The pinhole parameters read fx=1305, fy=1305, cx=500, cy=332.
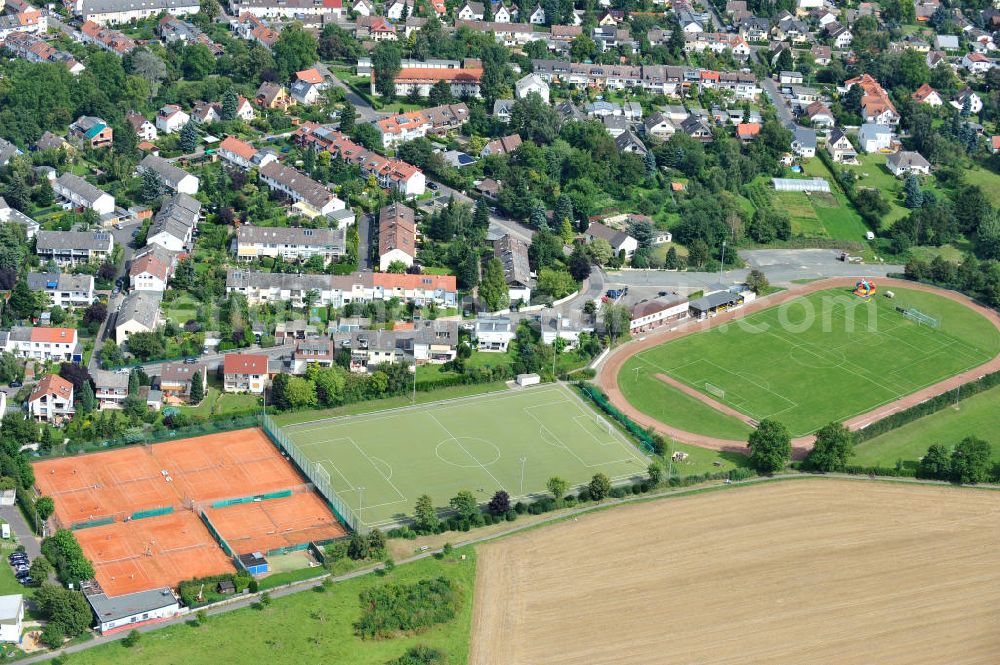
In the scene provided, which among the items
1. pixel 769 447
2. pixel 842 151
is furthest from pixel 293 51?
pixel 769 447

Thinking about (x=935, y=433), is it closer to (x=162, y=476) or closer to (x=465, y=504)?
(x=465, y=504)

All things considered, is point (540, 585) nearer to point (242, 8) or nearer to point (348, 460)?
point (348, 460)

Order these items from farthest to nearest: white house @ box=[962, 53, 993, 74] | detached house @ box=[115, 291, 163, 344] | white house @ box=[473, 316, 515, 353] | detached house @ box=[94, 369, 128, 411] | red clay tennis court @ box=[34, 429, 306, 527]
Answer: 1. white house @ box=[962, 53, 993, 74]
2. white house @ box=[473, 316, 515, 353]
3. detached house @ box=[115, 291, 163, 344]
4. detached house @ box=[94, 369, 128, 411]
5. red clay tennis court @ box=[34, 429, 306, 527]

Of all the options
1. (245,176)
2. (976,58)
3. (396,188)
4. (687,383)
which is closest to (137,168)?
(245,176)

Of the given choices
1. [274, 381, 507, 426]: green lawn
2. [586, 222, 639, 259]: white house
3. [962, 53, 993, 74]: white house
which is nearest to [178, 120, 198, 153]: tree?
[586, 222, 639, 259]: white house

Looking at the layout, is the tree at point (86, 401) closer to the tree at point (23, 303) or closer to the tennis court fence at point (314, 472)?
the tennis court fence at point (314, 472)

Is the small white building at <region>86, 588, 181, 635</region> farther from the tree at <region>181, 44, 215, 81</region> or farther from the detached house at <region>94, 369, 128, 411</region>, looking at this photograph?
the tree at <region>181, 44, 215, 81</region>
